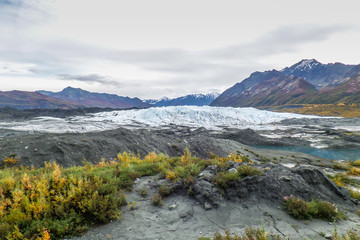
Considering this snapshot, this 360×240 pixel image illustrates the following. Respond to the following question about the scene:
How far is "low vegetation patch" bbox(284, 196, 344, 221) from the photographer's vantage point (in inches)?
241

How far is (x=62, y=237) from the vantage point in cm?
462

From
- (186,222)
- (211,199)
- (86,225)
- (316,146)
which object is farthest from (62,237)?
(316,146)

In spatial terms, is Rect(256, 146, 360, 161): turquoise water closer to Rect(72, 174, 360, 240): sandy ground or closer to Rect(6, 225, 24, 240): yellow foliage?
Rect(72, 174, 360, 240): sandy ground

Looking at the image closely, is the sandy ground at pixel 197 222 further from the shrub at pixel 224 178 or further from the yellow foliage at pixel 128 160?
the yellow foliage at pixel 128 160

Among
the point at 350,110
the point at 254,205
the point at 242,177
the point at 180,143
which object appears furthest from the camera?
the point at 350,110

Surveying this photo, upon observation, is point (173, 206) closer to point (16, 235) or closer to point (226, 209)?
point (226, 209)

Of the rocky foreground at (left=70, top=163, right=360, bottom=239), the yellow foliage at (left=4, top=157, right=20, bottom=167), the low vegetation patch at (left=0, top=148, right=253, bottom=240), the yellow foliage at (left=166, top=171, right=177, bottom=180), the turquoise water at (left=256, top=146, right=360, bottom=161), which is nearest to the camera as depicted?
the low vegetation patch at (left=0, top=148, right=253, bottom=240)

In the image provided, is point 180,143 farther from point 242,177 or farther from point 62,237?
point 62,237

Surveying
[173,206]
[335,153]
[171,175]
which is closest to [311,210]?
[173,206]

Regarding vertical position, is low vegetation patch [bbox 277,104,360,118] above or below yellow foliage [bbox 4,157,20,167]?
above

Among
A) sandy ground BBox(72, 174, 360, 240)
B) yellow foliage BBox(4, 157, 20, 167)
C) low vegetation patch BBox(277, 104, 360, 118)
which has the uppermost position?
low vegetation patch BBox(277, 104, 360, 118)

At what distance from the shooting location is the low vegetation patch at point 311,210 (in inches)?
241

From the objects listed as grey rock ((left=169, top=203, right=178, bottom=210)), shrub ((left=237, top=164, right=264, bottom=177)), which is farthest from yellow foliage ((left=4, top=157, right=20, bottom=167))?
shrub ((left=237, top=164, right=264, bottom=177))

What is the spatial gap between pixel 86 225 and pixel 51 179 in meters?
2.52
